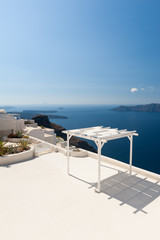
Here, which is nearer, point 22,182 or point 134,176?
point 22,182

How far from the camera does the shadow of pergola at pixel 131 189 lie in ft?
21.7

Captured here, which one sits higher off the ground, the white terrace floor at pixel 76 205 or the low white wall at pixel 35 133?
the low white wall at pixel 35 133

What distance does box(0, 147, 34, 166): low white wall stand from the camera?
10673 millimetres

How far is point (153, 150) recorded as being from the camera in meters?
80.9

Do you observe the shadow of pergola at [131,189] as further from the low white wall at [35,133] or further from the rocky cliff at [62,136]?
the rocky cliff at [62,136]

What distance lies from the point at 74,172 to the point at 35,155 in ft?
13.4

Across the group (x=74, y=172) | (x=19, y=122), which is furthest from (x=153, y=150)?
(x=74, y=172)

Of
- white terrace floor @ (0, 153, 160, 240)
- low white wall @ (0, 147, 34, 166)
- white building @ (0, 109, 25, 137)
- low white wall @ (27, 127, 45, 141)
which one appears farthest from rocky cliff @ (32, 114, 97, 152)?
white terrace floor @ (0, 153, 160, 240)

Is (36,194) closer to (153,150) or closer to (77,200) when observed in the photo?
(77,200)

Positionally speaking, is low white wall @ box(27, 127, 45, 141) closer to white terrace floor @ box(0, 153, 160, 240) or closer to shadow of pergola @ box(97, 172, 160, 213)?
white terrace floor @ box(0, 153, 160, 240)

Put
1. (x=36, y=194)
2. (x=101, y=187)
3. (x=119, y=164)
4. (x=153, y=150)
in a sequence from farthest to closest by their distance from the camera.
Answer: (x=153, y=150) → (x=119, y=164) → (x=101, y=187) → (x=36, y=194)

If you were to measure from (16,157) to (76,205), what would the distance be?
255 inches

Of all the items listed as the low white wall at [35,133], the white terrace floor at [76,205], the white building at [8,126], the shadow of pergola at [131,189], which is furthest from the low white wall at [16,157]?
the low white wall at [35,133]

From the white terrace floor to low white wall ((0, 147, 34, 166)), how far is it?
0.91 meters
